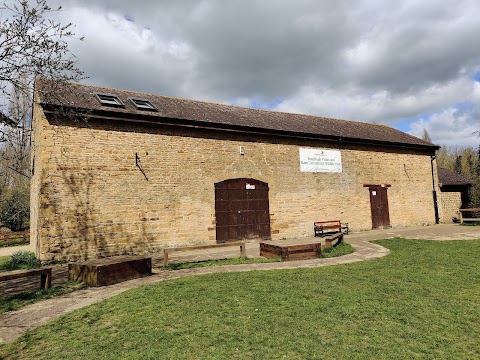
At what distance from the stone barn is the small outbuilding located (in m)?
3.07

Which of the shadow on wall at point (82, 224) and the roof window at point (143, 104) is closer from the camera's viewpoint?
the shadow on wall at point (82, 224)

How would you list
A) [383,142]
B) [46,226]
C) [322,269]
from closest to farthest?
1. [322,269]
2. [46,226]
3. [383,142]

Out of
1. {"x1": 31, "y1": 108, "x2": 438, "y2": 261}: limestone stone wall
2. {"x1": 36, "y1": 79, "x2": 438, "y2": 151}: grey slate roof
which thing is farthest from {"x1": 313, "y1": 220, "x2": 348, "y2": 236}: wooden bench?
{"x1": 36, "y1": 79, "x2": 438, "y2": 151}: grey slate roof

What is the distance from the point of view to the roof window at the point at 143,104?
477 inches

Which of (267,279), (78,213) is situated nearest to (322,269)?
(267,279)

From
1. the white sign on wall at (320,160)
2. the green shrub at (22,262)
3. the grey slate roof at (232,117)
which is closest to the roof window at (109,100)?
the grey slate roof at (232,117)

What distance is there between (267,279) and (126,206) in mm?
6289

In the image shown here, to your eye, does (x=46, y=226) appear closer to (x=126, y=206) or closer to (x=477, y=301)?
(x=126, y=206)

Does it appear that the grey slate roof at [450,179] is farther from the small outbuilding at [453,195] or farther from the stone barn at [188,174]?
the stone barn at [188,174]

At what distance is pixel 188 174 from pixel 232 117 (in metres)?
4.03

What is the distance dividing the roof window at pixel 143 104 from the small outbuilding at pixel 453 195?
18116mm

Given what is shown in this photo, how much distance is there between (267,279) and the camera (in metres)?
6.38

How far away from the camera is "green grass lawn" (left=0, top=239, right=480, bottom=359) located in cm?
339

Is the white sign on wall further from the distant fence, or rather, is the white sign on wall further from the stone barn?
the distant fence
